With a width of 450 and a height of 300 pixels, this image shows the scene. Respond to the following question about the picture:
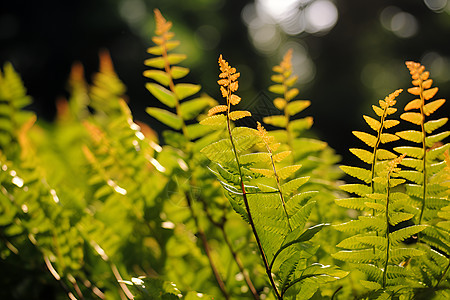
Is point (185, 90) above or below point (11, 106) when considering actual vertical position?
above

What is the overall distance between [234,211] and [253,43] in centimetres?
569

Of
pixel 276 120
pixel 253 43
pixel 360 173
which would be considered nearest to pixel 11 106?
pixel 276 120

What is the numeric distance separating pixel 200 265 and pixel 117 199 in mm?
125

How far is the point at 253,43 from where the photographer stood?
5.73 m

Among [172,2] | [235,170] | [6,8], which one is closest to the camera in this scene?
[235,170]

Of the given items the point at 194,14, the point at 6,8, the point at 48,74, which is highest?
the point at 194,14

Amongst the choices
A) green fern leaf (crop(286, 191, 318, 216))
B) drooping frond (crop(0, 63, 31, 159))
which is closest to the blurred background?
drooping frond (crop(0, 63, 31, 159))

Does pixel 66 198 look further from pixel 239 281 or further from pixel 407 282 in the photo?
pixel 407 282

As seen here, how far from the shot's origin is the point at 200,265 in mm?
440

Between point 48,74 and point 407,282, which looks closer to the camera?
point 407,282

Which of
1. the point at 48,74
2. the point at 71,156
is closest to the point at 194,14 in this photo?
the point at 48,74

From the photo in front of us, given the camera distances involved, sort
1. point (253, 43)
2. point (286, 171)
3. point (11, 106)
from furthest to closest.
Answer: point (253, 43) < point (11, 106) < point (286, 171)

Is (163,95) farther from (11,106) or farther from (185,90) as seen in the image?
(11,106)

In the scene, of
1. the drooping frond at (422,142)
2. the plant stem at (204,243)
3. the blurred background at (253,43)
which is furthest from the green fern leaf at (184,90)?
the blurred background at (253,43)
